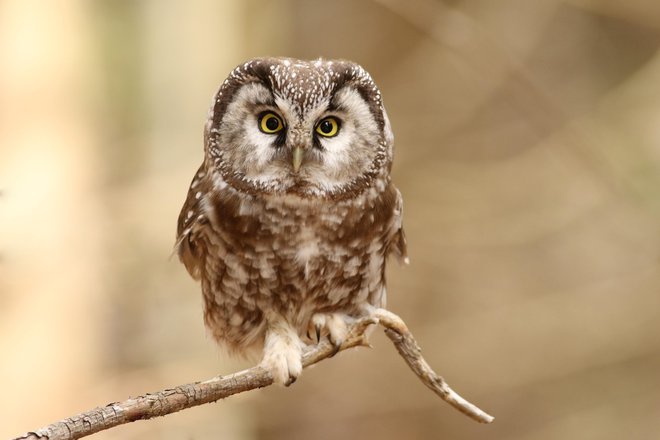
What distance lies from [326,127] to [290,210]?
0.27 meters

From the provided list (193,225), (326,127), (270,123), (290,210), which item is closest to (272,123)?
(270,123)

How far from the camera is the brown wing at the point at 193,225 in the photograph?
2470 mm

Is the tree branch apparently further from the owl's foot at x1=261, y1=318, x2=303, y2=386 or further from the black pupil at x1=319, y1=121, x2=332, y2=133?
the black pupil at x1=319, y1=121, x2=332, y2=133

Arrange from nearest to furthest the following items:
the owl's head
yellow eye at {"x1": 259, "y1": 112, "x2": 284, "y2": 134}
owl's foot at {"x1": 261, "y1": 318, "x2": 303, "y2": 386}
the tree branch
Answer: the tree branch < the owl's head < yellow eye at {"x1": 259, "y1": 112, "x2": 284, "y2": 134} < owl's foot at {"x1": 261, "y1": 318, "x2": 303, "y2": 386}

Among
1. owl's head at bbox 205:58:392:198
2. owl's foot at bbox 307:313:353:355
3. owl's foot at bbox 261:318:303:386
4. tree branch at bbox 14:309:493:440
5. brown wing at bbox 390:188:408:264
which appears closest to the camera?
tree branch at bbox 14:309:493:440

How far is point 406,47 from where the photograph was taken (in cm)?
650

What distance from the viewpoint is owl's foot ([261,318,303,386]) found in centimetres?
223

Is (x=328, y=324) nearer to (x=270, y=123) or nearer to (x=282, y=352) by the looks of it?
(x=282, y=352)

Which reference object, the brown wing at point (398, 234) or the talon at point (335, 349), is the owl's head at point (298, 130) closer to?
the brown wing at point (398, 234)

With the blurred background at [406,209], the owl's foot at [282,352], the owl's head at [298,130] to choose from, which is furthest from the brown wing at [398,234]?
the blurred background at [406,209]

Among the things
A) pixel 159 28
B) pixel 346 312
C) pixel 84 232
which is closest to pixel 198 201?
pixel 346 312

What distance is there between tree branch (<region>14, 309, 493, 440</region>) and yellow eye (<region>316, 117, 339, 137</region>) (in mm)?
471

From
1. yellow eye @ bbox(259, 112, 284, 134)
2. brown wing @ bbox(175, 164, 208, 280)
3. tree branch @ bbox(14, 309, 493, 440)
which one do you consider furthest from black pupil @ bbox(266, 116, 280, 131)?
tree branch @ bbox(14, 309, 493, 440)

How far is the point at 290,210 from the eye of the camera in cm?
230
